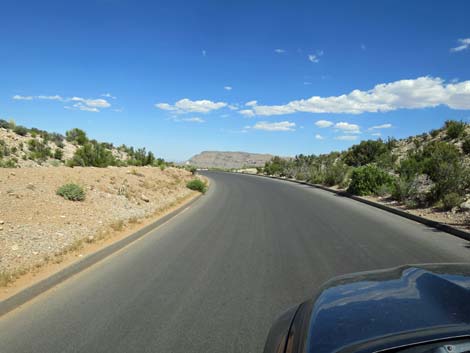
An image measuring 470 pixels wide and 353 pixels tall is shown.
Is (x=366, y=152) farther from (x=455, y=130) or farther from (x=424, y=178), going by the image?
(x=424, y=178)

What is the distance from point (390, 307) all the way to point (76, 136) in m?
43.6

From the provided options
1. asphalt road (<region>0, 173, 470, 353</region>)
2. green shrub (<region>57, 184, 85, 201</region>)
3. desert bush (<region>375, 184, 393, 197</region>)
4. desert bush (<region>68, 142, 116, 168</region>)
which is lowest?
asphalt road (<region>0, 173, 470, 353</region>)

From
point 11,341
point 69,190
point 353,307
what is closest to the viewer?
point 353,307

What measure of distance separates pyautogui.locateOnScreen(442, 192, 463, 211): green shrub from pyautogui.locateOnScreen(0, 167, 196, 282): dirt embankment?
10.7 meters

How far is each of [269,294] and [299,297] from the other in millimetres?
441

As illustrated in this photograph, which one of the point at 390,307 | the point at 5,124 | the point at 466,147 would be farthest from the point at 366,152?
the point at 390,307

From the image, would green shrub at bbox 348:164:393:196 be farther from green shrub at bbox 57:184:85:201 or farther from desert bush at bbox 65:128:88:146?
desert bush at bbox 65:128:88:146

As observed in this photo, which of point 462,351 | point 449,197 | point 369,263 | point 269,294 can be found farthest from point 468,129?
point 462,351

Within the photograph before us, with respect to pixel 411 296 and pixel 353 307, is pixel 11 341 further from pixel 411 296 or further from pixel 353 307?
pixel 411 296

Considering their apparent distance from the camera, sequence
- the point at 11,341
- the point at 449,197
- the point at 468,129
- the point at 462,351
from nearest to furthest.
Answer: the point at 462,351 < the point at 11,341 < the point at 449,197 < the point at 468,129

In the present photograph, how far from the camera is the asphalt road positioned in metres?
4.21

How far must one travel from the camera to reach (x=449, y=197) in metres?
13.4

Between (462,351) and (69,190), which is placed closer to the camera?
(462,351)

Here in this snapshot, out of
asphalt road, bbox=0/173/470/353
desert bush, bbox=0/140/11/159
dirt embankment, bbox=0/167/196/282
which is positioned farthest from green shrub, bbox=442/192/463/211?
desert bush, bbox=0/140/11/159
